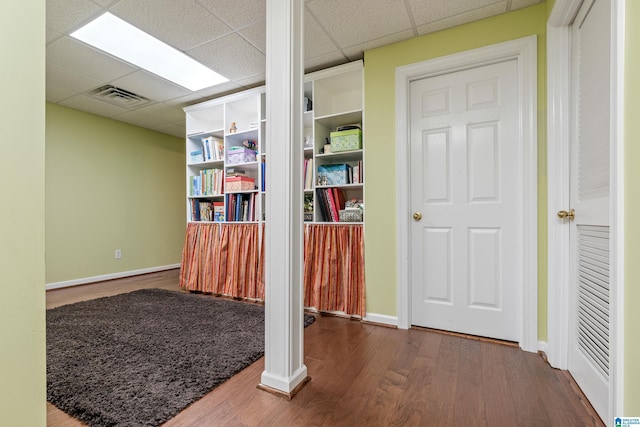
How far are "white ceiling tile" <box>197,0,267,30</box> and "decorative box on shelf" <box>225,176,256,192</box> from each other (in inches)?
56.8

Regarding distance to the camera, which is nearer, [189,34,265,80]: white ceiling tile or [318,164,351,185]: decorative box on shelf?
[189,34,265,80]: white ceiling tile

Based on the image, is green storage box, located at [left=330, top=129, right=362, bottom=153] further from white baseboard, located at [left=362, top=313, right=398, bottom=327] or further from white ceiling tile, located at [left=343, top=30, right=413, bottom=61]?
white baseboard, located at [left=362, top=313, right=398, bottom=327]

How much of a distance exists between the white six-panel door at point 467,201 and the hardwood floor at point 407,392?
273 mm

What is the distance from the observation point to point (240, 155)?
316cm

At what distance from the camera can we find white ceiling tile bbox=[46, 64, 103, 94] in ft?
9.04

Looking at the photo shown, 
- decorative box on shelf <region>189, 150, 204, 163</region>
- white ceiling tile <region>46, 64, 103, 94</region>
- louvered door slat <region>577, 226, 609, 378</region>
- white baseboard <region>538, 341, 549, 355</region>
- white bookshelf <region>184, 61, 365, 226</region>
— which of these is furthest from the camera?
decorative box on shelf <region>189, 150, 204, 163</region>

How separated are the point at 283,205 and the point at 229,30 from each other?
164 cm

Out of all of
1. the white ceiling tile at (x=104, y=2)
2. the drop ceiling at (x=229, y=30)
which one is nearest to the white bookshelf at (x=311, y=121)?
the drop ceiling at (x=229, y=30)

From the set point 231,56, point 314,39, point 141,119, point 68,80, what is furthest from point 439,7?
point 141,119

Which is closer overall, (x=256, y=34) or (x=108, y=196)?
(x=256, y=34)

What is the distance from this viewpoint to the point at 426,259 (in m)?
2.26

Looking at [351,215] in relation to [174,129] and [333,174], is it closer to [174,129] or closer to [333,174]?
[333,174]

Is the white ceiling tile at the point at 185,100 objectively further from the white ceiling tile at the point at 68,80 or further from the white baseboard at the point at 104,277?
the white baseboard at the point at 104,277

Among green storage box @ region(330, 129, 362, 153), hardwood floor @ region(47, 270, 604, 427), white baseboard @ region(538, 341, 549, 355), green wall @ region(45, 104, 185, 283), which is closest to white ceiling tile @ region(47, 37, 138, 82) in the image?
green wall @ region(45, 104, 185, 283)
